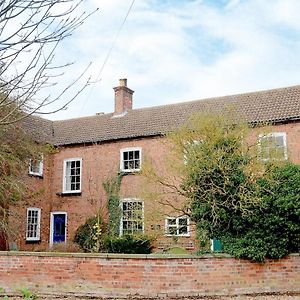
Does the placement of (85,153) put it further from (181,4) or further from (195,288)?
(181,4)

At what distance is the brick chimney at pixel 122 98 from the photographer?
29000 mm

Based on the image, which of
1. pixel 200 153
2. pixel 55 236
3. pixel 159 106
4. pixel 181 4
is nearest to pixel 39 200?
pixel 55 236

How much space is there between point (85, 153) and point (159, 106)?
5394mm

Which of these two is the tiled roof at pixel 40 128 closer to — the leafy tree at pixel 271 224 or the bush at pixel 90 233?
the bush at pixel 90 233

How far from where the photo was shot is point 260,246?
47.6 ft

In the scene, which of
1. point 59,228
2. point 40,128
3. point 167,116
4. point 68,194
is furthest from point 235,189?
point 40,128

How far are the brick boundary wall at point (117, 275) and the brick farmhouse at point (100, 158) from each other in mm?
9476

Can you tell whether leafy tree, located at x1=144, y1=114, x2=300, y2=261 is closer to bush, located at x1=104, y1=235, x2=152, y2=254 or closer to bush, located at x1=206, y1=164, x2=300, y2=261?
bush, located at x1=206, y1=164, x2=300, y2=261

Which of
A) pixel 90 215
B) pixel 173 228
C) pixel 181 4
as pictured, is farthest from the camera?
pixel 90 215

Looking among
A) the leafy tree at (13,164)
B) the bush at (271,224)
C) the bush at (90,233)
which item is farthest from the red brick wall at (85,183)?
the bush at (271,224)

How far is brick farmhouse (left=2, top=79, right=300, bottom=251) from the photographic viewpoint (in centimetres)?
2486

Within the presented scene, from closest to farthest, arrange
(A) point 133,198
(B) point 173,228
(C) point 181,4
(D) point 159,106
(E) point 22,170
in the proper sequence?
(C) point 181,4, (B) point 173,228, (E) point 22,170, (A) point 133,198, (D) point 159,106

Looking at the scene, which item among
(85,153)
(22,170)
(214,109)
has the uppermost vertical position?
(214,109)

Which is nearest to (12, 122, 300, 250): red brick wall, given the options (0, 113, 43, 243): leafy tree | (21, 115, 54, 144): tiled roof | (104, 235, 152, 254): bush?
(21, 115, 54, 144): tiled roof
